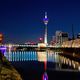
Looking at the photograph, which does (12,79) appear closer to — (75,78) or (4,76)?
(4,76)

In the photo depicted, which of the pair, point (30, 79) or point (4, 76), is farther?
point (30, 79)

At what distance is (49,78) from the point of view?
36.3 m

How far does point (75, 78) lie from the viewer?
3553 centimetres

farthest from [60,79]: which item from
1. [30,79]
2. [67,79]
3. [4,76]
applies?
[4,76]

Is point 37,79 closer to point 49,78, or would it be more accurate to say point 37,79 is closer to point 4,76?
point 49,78

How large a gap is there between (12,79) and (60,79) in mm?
17449

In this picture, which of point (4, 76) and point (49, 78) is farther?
point (49, 78)

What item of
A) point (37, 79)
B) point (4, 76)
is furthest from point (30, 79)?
point (4, 76)

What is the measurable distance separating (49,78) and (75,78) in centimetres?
282

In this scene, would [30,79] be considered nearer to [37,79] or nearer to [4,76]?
[37,79]

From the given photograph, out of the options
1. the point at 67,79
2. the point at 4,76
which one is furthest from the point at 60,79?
the point at 4,76

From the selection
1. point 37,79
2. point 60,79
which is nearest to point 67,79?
point 60,79

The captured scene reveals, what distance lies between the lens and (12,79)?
18875 millimetres

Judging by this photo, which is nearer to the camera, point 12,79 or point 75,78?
point 12,79
